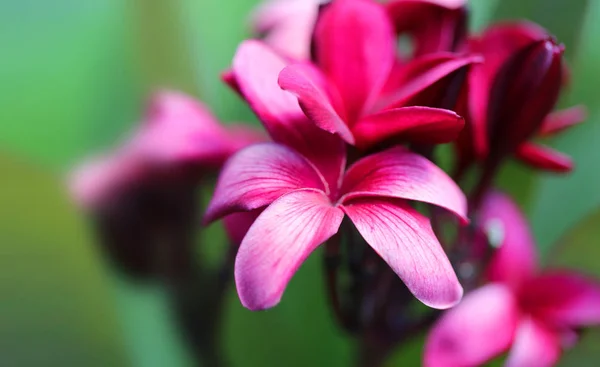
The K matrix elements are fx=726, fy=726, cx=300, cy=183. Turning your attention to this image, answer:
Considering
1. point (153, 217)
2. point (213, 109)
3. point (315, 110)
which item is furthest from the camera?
point (213, 109)

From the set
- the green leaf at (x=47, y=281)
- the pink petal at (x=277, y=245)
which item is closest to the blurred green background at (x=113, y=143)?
the green leaf at (x=47, y=281)

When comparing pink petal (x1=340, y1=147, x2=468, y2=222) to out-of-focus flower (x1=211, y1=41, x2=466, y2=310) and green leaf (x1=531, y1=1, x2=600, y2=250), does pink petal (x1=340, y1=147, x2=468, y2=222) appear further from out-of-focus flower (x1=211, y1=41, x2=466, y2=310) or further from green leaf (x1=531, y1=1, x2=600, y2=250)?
green leaf (x1=531, y1=1, x2=600, y2=250)

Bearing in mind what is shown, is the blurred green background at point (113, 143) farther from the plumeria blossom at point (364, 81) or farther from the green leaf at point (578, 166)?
the plumeria blossom at point (364, 81)

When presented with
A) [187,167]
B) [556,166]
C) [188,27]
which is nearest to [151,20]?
[188,27]

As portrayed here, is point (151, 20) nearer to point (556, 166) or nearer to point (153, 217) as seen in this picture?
point (153, 217)

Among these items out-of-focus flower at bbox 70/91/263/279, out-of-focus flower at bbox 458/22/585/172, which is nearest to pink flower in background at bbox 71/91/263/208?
out-of-focus flower at bbox 70/91/263/279

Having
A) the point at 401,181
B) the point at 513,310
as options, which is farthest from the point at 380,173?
the point at 513,310
